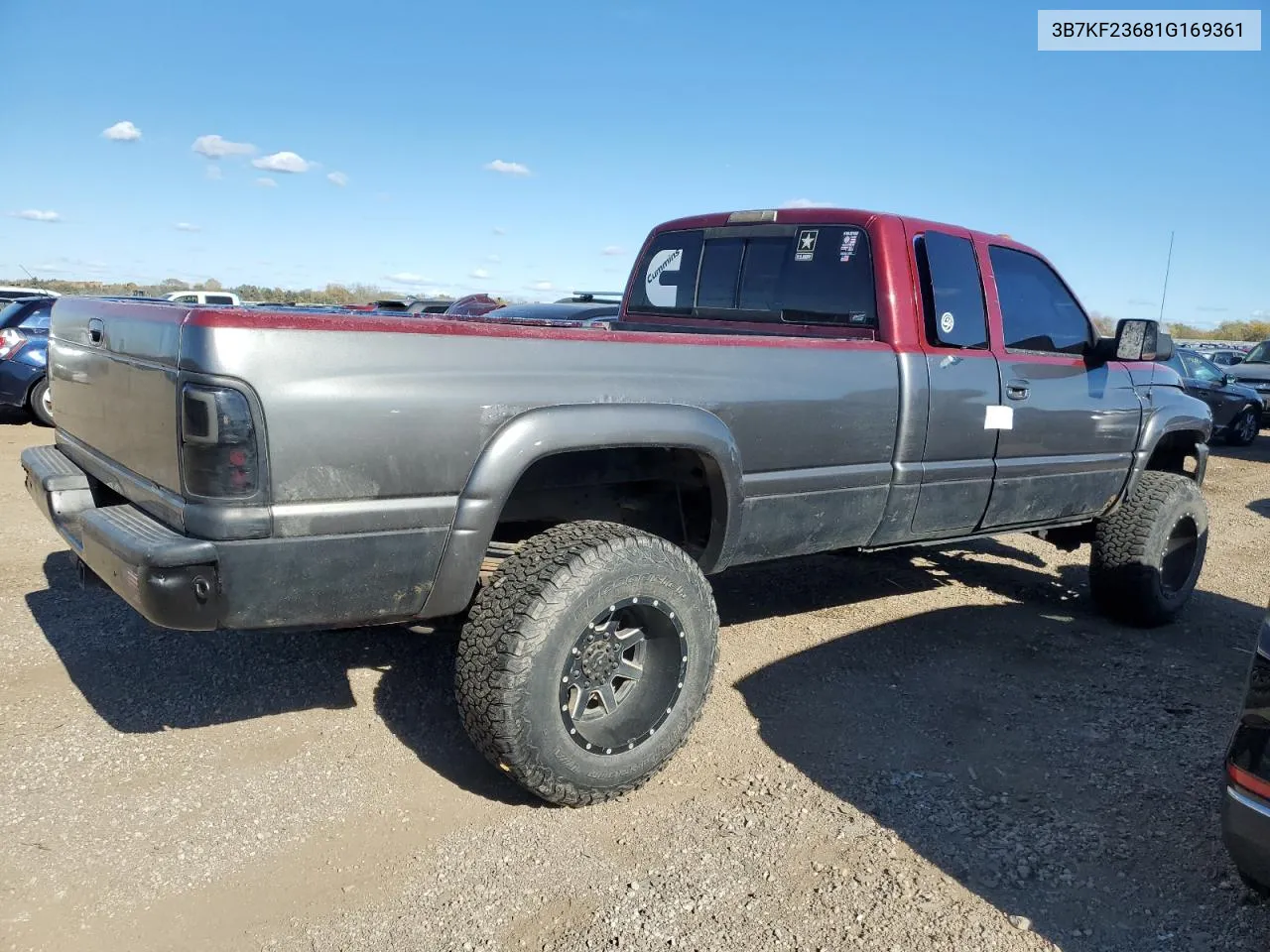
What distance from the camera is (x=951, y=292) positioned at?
4.10 meters

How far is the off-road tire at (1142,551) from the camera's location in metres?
4.95

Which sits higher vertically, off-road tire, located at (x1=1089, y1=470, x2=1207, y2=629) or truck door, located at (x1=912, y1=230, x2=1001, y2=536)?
truck door, located at (x1=912, y1=230, x2=1001, y2=536)

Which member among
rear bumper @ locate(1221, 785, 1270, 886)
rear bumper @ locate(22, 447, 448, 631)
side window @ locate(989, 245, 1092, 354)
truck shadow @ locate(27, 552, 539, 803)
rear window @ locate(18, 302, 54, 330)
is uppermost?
side window @ locate(989, 245, 1092, 354)

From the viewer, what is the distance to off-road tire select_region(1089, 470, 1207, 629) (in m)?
4.95

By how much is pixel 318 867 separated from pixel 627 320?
3216 millimetres

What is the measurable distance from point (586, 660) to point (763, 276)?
2175 millimetres

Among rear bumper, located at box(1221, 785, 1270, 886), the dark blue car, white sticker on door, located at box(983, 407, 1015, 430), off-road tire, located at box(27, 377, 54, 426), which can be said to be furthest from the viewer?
the dark blue car

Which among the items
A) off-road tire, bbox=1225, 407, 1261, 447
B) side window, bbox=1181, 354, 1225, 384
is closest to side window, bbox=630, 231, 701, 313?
side window, bbox=1181, 354, 1225, 384

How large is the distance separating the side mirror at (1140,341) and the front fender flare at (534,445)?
→ 248 cm

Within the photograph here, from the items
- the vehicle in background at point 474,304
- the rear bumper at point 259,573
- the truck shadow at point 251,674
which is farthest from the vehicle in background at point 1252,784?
the vehicle in background at point 474,304

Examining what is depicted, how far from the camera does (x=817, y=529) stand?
12.0 feet

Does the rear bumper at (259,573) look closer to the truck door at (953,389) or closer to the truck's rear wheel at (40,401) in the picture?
the truck door at (953,389)

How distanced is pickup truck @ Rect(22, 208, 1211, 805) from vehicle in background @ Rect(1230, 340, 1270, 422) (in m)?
14.1

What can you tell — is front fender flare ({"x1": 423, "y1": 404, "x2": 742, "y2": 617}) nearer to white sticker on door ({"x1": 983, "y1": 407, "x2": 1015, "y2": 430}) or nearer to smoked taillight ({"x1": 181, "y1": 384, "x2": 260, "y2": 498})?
smoked taillight ({"x1": 181, "y1": 384, "x2": 260, "y2": 498})
